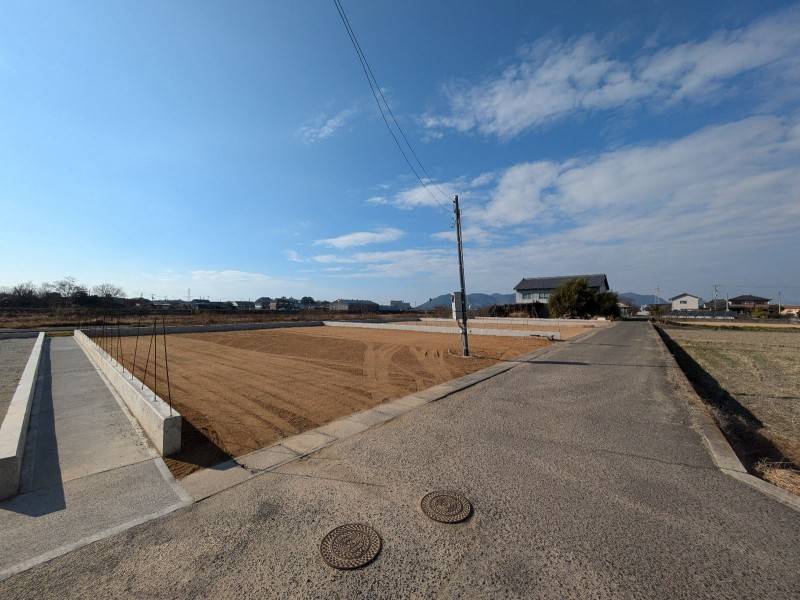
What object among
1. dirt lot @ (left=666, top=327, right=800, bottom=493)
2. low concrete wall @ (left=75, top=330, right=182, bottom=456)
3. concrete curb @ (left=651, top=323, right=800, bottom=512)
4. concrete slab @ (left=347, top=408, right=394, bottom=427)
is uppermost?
low concrete wall @ (left=75, top=330, right=182, bottom=456)

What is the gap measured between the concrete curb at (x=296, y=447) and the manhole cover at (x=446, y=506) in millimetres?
1778

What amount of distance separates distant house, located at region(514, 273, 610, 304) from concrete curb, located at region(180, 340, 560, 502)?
204ft

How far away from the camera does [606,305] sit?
153ft

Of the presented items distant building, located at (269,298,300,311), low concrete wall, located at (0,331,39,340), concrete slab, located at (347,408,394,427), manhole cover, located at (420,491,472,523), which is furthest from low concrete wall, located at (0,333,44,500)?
distant building, located at (269,298,300,311)

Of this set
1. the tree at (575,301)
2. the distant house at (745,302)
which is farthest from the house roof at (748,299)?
the tree at (575,301)

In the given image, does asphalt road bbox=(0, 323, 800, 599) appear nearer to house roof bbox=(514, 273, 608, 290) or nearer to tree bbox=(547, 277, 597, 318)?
tree bbox=(547, 277, 597, 318)

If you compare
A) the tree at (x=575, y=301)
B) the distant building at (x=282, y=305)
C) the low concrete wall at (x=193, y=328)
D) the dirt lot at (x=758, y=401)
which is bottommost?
the dirt lot at (x=758, y=401)

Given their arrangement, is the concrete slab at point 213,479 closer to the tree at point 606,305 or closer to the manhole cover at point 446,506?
the manhole cover at point 446,506

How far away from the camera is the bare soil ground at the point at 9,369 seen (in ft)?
22.0

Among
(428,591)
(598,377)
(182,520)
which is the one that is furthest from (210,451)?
(598,377)

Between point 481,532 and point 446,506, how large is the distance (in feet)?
1.43

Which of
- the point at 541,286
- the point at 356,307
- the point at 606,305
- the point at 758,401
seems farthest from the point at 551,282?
the point at 758,401

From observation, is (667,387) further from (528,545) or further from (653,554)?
(528,545)

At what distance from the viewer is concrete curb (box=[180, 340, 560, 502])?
3.49 m
